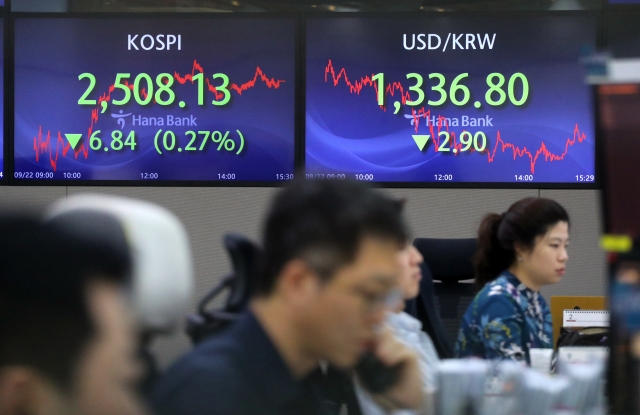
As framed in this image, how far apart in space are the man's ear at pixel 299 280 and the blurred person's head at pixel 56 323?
1.13ft

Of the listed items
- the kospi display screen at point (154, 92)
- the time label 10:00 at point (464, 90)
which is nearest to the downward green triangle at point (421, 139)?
the time label 10:00 at point (464, 90)

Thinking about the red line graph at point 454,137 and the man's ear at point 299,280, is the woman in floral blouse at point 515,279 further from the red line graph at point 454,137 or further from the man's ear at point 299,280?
the man's ear at point 299,280

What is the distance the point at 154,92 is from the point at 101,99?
0.82 ft

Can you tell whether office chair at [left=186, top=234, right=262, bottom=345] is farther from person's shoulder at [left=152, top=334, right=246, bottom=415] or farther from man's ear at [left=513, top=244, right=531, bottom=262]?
man's ear at [left=513, top=244, right=531, bottom=262]

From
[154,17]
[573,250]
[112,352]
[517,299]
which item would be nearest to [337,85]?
[154,17]

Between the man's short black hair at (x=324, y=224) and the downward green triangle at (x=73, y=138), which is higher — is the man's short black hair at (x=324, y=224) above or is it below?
below

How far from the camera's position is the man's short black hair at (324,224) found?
95 centimetres

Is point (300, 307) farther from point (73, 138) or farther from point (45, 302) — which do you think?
point (73, 138)

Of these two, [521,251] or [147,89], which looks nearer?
[521,251]

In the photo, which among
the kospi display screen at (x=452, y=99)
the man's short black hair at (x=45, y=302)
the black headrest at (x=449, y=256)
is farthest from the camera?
the kospi display screen at (x=452, y=99)

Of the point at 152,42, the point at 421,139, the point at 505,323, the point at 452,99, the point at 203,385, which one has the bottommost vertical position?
the point at 505,323

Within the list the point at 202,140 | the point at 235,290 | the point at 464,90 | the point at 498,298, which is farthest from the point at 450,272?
the point at 235,290

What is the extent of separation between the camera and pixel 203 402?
3.03 feet

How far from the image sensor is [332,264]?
94cm
